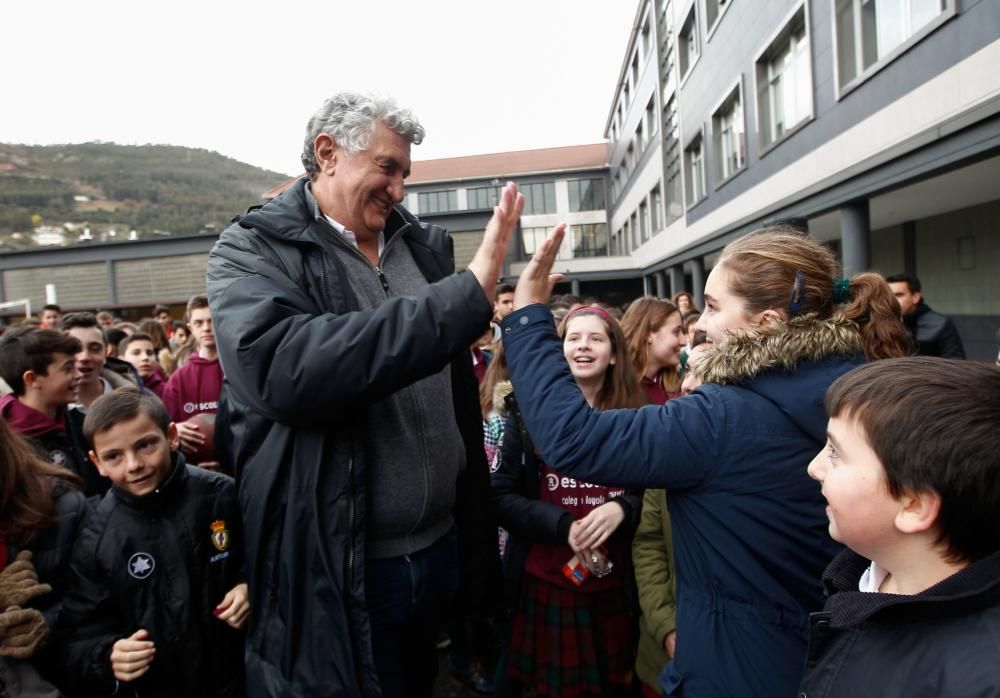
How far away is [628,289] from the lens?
129 ft

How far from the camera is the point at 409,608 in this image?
184 centimetres

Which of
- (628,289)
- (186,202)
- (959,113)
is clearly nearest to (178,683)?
(959,113)

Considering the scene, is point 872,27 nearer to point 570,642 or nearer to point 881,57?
point 881,57

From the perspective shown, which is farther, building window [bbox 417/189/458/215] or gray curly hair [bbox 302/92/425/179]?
building window [bbox 417/189/458/215]

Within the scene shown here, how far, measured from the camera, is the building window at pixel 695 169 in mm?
17797

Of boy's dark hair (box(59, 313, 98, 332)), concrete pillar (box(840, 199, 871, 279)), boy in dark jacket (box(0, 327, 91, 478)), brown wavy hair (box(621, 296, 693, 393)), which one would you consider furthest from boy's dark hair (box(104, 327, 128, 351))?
concrete pillar (box(840, 199, 871, 279))

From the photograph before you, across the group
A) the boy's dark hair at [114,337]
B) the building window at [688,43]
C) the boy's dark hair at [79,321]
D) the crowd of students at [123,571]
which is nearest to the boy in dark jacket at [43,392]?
the crowd of students at [123,571]

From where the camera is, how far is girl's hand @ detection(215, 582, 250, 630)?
199 cm

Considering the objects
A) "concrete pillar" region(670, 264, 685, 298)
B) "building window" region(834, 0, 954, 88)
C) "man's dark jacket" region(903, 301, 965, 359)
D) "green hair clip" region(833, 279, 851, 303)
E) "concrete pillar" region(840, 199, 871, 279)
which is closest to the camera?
"green hair clip" region(833, 279, 851, 303)

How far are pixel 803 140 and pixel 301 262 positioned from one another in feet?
35.4

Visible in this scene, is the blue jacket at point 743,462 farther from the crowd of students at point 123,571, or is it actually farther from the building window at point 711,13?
the building window at point 711,13

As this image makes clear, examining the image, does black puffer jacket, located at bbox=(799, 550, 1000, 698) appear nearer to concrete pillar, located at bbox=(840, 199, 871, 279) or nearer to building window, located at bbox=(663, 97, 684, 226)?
concrete pillar, located at bbox=(840, 199, 871, 279)

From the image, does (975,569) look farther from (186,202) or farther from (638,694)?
(186,202)

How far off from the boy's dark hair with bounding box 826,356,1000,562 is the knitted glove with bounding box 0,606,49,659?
2225mm
